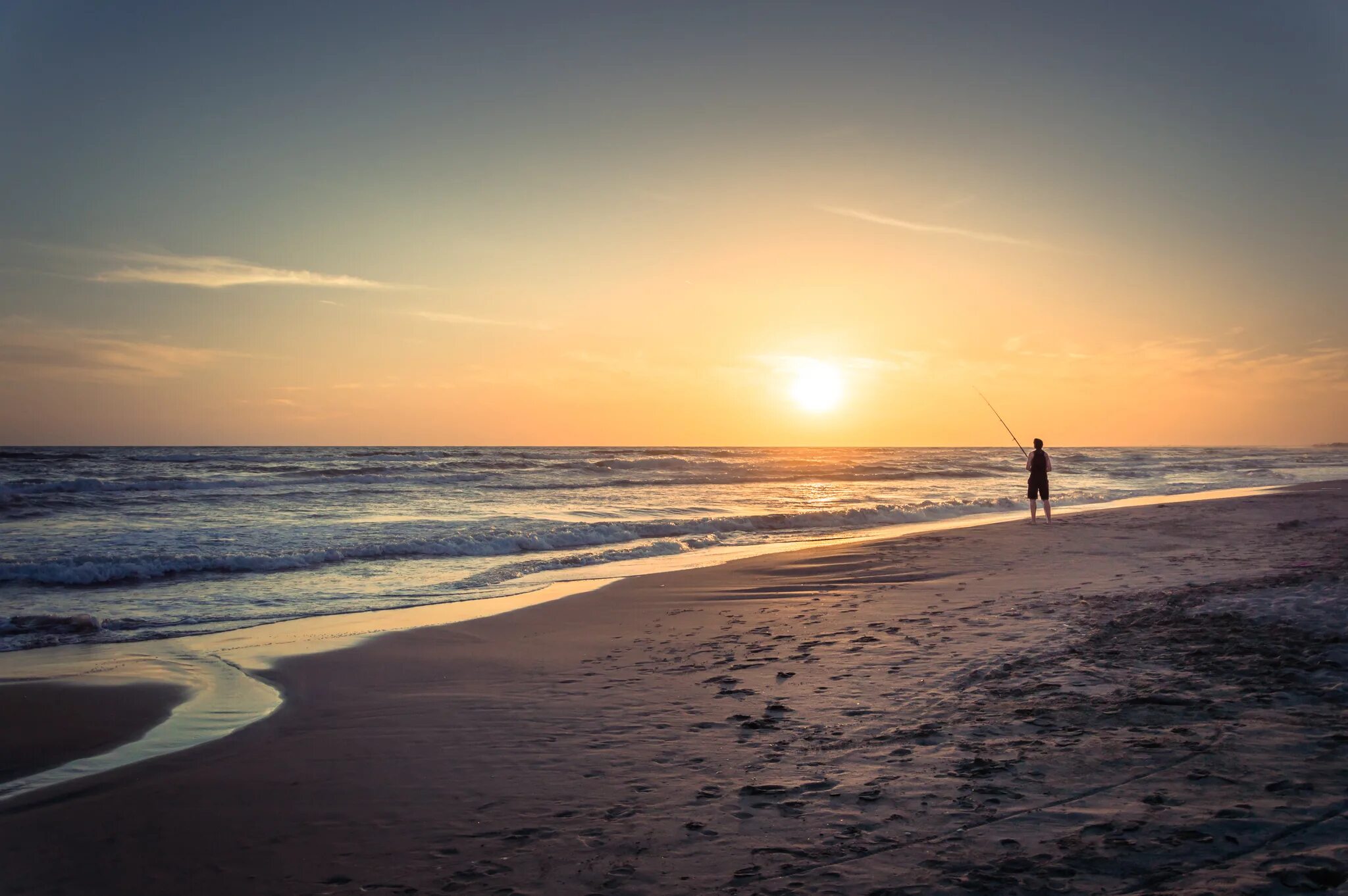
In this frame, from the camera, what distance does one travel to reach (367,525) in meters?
18.4

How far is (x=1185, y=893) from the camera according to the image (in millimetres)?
2529

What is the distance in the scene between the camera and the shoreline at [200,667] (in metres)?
4.85

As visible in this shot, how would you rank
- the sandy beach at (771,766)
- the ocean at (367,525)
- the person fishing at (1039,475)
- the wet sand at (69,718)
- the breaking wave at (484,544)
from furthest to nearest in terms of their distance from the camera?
1. the person fishing at (1039,475)
2. the breaking wave at (484,544)
3. the ocean at (367,525)
4. the wet sand at (69,718)
5. the sandy beach at (771,766)

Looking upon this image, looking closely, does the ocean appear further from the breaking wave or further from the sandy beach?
the sandy beach

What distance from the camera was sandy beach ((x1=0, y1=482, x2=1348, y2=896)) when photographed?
2.94 meters

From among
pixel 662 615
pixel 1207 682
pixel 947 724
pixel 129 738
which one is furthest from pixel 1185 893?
pixel 662 615

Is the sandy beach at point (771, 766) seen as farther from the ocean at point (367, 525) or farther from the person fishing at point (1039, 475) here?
the person fishing at point (1039, 475)

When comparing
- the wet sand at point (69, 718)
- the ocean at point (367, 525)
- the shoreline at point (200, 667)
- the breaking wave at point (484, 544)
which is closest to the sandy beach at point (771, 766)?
the wet sand at point (69, 718)

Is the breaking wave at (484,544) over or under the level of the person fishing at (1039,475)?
under

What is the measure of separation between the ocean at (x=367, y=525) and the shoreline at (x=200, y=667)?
494mm

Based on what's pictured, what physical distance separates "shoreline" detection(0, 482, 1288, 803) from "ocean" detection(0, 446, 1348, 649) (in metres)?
0.49

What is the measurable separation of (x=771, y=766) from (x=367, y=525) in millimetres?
Answer: 16385

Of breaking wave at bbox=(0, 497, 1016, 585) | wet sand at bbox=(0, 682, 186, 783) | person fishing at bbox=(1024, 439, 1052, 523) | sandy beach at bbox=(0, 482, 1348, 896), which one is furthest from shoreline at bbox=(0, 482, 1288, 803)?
person fishing at bbox=(1024, 439, 1052, 523)

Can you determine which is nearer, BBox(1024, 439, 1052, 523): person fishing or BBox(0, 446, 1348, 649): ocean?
BBox(0, 446, 1348, 649): ocean
